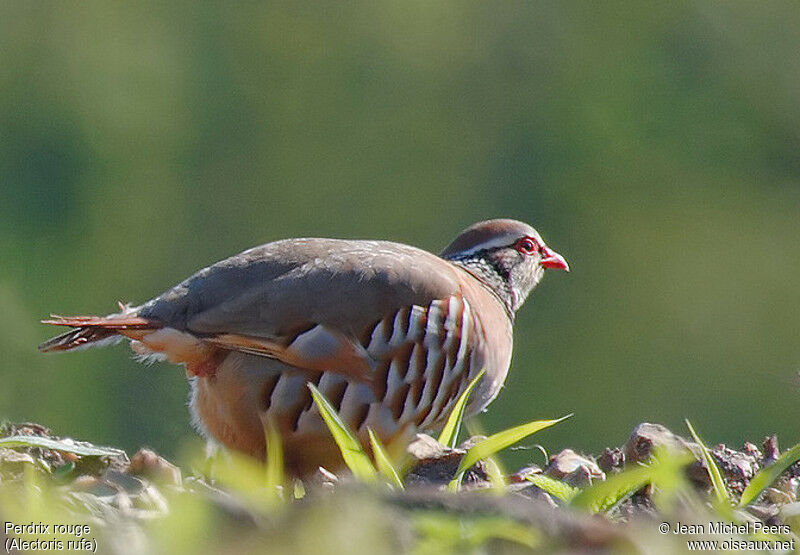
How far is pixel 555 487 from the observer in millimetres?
3377

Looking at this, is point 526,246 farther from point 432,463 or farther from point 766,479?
point 766,479

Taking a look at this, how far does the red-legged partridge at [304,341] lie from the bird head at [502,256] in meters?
0.82

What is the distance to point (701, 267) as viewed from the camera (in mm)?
18906

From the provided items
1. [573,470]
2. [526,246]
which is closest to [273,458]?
[573,470]

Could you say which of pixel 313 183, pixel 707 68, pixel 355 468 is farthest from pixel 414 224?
pixel 355 468

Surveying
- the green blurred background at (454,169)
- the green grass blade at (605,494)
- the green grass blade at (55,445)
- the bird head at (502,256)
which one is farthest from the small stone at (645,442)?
the green blurred background at (454,169)

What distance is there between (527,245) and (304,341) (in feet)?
4.87

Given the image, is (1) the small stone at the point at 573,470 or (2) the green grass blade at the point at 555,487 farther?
(1) the small stone at the point at 573,470

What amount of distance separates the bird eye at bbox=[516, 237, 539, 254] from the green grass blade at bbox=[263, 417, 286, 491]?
1.51 m

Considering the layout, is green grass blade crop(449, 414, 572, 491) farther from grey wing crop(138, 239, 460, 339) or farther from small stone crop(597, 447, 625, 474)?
grey wing crop(138, 239, 460, 339)

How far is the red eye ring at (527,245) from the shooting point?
5.59m

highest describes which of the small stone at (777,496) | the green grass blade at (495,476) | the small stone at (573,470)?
the small stone at (777,496)

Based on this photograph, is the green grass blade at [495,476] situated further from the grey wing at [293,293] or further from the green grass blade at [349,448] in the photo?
the grey wing at [293,293]

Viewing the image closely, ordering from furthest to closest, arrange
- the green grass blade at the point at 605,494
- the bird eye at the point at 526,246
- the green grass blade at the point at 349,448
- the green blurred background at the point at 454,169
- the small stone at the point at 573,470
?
the green blurred background at the point at 454,169 < the bird eye at the point at 526,246 < the small stone at the point at 573,470 < the green grass blade at the point at 349,448 < the green grass blade at the point at 605,494
